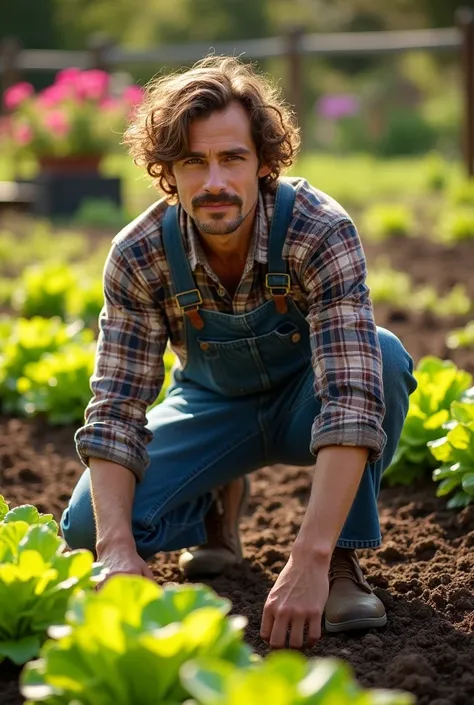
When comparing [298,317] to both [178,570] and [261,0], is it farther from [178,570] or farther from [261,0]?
[261,0]

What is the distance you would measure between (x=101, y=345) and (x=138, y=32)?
35672 mm

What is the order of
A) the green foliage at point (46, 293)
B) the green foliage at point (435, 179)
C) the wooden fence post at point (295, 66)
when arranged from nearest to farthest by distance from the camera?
the green foliage at point (46, 293), the green foliage at point (435, 179), the wooden fence post at point (295, 66)

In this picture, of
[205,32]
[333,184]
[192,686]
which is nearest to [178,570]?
[192,686]

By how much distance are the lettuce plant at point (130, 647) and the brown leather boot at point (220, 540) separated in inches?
58.2

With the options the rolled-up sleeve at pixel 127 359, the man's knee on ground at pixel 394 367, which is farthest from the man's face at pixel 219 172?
the man's knee on ground at pixel 394 367

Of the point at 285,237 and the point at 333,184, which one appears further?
the point at 333,184

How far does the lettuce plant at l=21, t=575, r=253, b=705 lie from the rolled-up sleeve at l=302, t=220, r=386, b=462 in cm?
83

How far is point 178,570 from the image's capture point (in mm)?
3445

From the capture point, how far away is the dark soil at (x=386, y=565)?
241cm

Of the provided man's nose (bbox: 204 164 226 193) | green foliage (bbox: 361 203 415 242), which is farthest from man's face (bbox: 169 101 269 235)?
green foliage (bbox: 361 203 415 242)

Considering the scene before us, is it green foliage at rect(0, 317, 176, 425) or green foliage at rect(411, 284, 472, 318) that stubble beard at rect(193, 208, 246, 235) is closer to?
green foliage at rect(0, 317, 176, 425)

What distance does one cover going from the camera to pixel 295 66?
524 inches

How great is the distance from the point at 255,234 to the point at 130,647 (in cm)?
138

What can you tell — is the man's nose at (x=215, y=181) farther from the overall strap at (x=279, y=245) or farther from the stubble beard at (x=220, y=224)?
the overall strap at (x=279, y=245)
